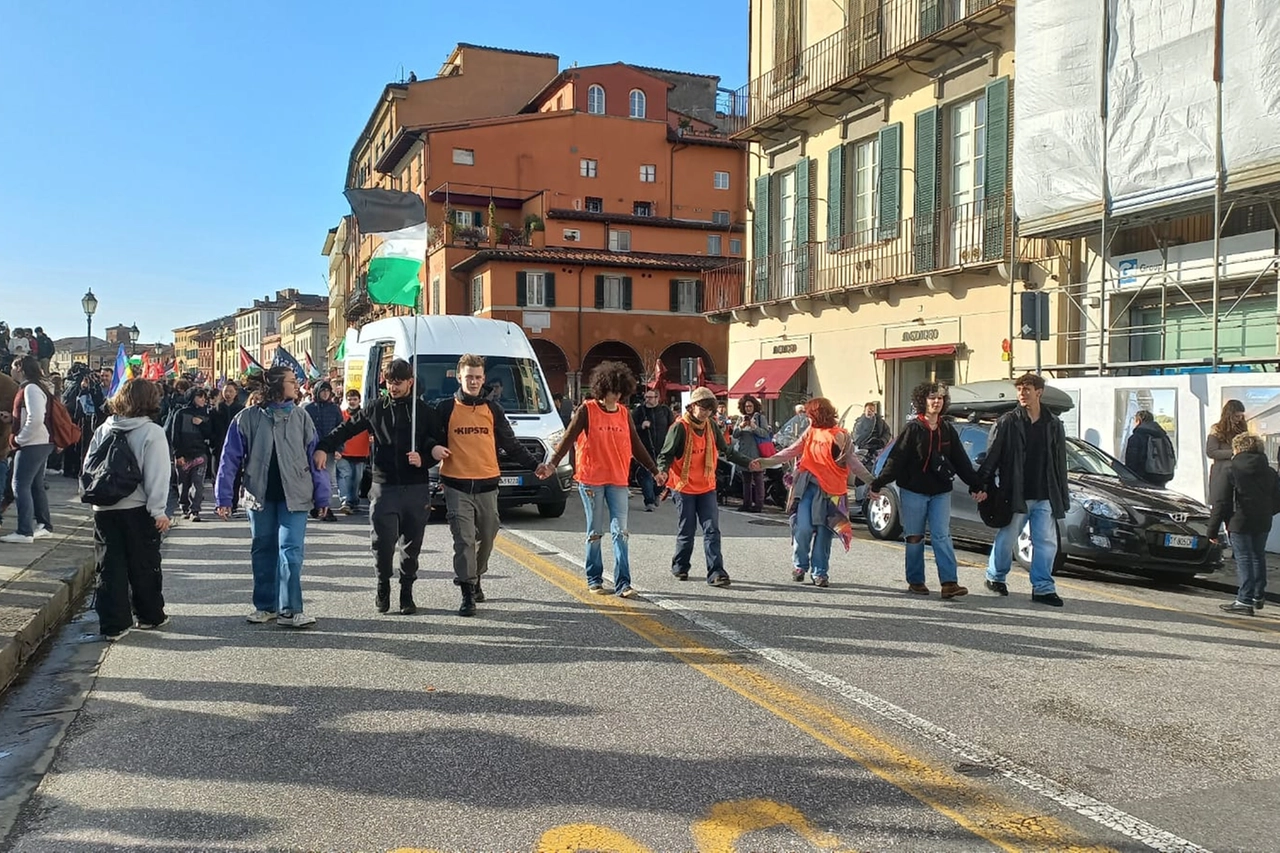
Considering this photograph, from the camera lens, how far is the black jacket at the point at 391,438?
23.1ft

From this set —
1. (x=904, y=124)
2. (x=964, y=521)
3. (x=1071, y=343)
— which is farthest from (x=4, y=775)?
(x=904, y=124)

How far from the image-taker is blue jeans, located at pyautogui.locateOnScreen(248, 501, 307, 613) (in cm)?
666

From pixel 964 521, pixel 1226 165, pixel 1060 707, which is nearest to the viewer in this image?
pixel 1060 707

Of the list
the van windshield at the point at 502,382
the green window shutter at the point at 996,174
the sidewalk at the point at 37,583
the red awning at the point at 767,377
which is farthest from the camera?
the red awning at the point at 767,377

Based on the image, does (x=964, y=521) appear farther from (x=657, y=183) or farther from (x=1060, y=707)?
(x=657, y=183)

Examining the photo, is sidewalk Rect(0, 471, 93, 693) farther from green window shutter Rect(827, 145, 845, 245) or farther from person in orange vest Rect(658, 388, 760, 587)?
green window shutter Rect(827, 145, 845, 245)

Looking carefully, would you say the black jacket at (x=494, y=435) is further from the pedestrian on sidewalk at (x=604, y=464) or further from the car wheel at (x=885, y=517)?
the car wheel at (x=885, y=517)

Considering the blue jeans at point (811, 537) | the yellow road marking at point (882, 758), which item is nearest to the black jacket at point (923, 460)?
the blue jeans at point (811, 537)

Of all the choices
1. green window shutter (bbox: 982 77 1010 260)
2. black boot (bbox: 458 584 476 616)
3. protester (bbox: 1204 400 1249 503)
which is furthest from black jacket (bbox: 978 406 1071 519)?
green window shutter (bbox: 982 77 1010 260)

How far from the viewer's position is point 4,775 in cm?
428

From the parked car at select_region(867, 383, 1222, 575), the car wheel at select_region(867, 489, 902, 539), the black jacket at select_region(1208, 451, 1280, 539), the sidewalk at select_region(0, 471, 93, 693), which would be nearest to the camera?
the sidewalk at select_region(0, 471, 93, 693)

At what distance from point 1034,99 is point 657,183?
110 feet

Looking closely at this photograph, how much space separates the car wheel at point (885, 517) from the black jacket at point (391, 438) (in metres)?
6.68

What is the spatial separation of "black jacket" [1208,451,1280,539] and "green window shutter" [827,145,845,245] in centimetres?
1468
